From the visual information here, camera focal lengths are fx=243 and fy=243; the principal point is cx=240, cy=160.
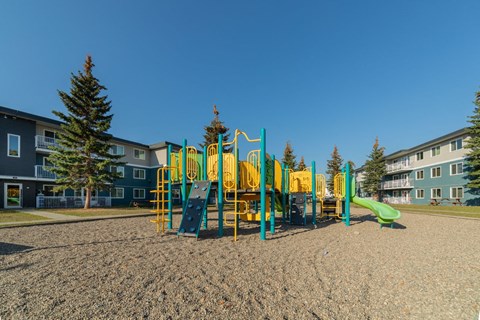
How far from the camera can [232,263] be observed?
225 inches

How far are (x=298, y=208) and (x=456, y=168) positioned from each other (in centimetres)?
2920

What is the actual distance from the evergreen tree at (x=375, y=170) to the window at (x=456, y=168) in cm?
1453

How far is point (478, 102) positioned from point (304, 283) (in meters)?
35.4

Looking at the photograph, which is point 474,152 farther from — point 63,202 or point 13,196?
point 13,196

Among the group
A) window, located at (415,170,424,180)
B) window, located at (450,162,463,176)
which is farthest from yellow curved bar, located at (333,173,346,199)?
window, located at (415,170,424,180)

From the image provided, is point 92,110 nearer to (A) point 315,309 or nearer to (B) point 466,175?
(A) point 315,309

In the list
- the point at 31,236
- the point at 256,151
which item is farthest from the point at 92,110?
the point at 256,151

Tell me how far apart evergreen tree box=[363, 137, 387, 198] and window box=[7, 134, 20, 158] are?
51.3 meters

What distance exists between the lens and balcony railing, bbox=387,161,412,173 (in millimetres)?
40241

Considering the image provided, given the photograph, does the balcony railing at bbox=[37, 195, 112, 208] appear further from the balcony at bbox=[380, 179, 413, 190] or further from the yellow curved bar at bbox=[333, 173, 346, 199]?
the balcony at bbox=[380, 179, 413, 190]

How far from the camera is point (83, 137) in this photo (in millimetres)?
22578

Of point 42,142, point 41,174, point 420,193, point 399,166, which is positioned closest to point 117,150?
point 42,142

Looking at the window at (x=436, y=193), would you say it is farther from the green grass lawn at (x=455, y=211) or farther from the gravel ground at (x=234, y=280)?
the gravel ground at (x=234, y=280)

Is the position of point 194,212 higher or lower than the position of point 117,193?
higher
